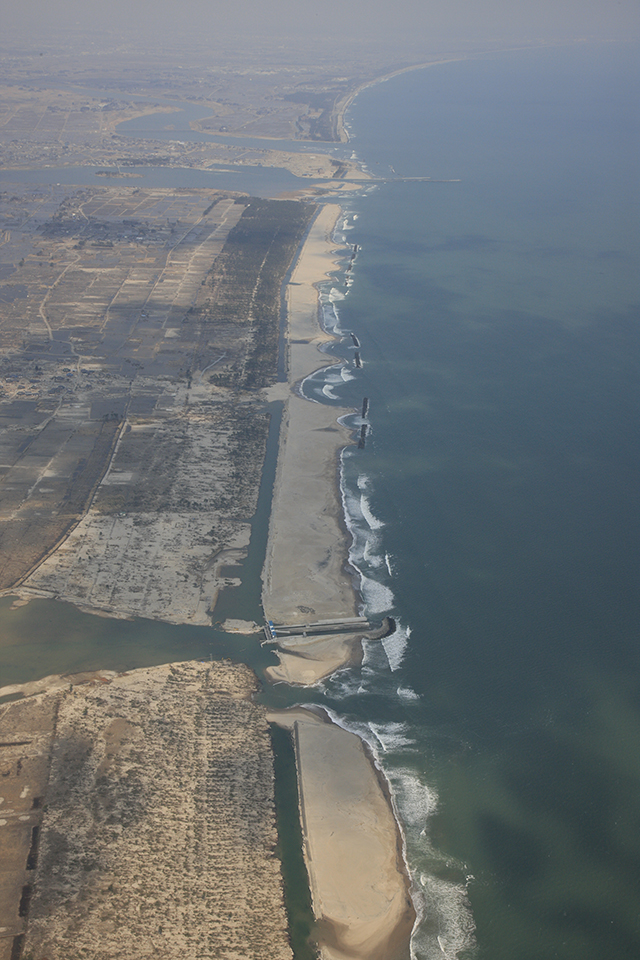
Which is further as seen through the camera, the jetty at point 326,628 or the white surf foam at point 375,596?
the white surf foam at point 375,596

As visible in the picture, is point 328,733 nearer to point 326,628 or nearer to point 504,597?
point 326,628

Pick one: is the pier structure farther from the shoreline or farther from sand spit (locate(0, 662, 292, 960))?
sand spit (locate(0, 662, 292, 960))

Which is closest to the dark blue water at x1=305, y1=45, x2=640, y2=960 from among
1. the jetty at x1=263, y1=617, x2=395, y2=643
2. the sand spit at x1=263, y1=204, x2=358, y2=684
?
the jetty at x1=263, y1=617, x2=395, y2=643

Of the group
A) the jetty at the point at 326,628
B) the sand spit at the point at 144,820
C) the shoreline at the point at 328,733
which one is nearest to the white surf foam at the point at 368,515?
the shoreline at the point at 328,733

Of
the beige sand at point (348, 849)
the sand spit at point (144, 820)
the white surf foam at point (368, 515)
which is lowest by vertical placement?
→ the beige sand at point (348, 849)

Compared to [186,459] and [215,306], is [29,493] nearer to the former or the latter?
[186,459]

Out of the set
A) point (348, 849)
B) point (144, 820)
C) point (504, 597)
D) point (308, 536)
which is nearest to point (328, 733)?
point (348, 849)

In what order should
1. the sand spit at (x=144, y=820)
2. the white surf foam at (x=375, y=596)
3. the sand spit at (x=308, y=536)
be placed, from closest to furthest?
the sand spit at (x=144, y=820)
the sand spit at (x=308, y=536)
the white surf foam at (x=375, y=596)

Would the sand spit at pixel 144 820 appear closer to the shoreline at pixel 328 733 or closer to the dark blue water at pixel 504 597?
the shoreline at pixel 328 733
